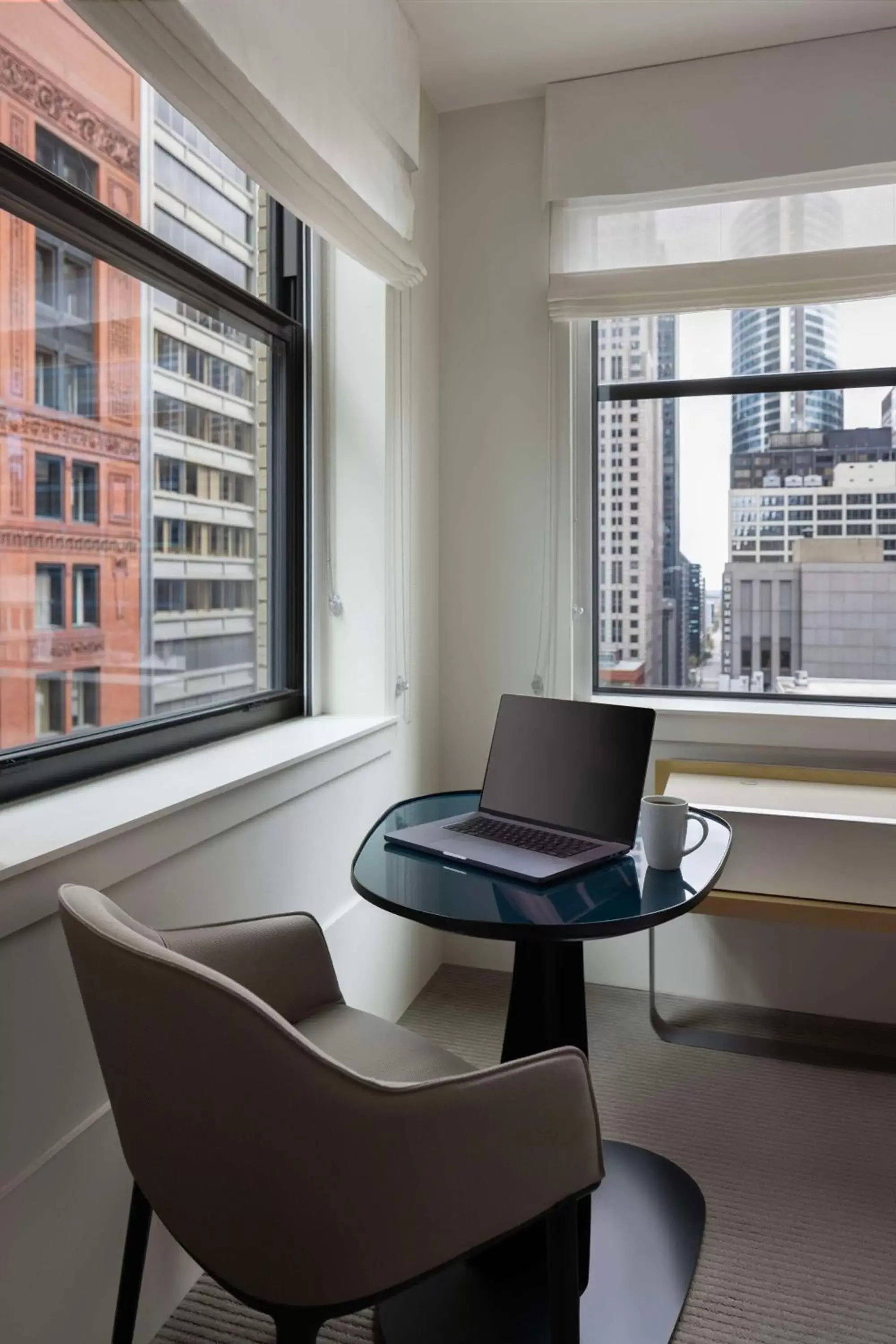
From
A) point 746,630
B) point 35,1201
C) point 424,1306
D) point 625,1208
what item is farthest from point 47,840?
point 746,630

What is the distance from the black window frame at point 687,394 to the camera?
106 inches

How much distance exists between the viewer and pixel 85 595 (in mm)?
1758

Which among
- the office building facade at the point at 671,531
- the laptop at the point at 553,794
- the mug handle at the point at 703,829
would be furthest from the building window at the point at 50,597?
the office building facade at the point at 671,531

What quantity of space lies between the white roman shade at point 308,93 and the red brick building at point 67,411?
0.84 feet

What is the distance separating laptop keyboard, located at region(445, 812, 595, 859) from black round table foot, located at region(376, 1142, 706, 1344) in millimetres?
673

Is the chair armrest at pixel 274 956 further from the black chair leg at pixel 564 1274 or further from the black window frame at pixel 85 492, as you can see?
the black window frame at pixel 85 492

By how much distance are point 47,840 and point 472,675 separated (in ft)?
5.78

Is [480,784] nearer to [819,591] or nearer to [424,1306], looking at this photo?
[819,591]

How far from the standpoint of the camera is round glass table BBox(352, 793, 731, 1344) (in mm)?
1371

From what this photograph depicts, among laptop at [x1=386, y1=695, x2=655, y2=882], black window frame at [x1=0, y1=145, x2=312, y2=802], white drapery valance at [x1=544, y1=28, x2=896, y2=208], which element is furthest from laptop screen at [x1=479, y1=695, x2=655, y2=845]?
white drapery valance at [x1=544, y1=28, x2=896, y2=208]

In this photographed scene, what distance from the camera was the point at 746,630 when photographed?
111 inches

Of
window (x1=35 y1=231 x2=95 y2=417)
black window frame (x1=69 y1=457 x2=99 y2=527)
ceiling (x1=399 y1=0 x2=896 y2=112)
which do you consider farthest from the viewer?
ceiling (x1=399 y1=0 x2=896 y2=112)

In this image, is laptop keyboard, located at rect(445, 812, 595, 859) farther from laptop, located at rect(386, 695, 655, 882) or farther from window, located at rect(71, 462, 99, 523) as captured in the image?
window, located at rect(71, 462, 99, 523)

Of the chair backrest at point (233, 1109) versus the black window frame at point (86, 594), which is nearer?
the chair backrest at point (233, 1109)
